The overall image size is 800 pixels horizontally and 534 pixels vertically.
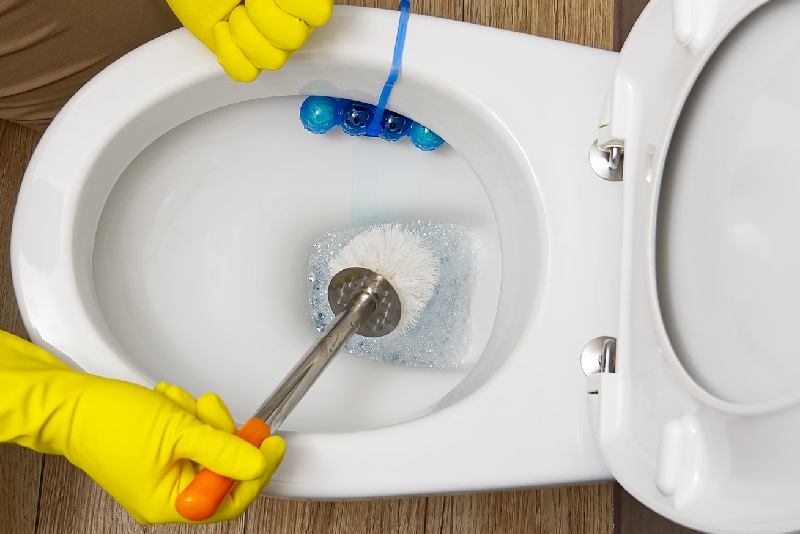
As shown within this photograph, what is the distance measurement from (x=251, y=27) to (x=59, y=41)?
275 mm

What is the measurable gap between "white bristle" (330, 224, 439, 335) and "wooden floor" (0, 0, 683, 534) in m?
0.29

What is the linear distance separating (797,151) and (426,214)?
0.45 metres

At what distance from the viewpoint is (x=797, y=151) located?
380 millimetres

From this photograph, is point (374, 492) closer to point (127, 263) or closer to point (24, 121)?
point (127, 263)

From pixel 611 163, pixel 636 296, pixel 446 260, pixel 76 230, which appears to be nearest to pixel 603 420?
pixel 636 296

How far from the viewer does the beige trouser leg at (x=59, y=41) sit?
69cm

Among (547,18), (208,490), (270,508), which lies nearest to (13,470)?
(270,508)

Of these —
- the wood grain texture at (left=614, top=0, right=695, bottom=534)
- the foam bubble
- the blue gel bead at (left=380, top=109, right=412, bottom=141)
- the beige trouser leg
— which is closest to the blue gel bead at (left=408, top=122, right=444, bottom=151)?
the blue gel bead at (left=380, top=109, right=412, bottom=141)

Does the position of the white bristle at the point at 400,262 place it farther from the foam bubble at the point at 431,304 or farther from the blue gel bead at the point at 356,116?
the blue gel bead at the point at 356,116

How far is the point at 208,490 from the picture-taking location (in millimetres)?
451

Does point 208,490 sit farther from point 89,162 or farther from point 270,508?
point 270,508

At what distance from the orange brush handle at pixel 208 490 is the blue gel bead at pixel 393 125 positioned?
0.33 m

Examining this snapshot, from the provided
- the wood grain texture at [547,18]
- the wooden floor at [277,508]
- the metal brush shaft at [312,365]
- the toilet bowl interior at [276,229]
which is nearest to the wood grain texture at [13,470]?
the wooden floor at [277,508]

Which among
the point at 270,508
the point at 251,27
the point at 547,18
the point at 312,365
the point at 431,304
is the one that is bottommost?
the point at 270,508
